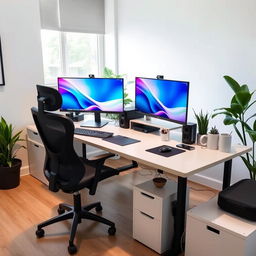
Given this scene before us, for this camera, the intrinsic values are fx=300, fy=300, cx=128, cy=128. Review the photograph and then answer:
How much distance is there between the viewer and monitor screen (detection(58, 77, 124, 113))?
2.94m

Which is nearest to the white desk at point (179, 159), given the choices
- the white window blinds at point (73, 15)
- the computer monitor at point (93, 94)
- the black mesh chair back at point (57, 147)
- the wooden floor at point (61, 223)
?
the black mesh chair back at point (57, 147)

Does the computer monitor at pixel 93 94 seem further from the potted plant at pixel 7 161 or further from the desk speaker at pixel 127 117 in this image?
the potted plant at pixel 7 161

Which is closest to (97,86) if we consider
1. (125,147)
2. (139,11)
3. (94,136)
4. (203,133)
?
(94,136)

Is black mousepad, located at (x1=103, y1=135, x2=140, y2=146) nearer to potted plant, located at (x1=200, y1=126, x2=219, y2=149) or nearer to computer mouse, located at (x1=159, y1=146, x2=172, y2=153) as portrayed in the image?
computer mouse, located at (x1=159, y1=146, x2=172, y2=153)

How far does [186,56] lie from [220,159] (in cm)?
159

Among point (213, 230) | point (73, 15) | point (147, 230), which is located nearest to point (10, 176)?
point (147, 230)

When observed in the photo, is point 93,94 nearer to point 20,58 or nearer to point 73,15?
point 20,58

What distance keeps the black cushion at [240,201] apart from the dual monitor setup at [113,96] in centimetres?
73

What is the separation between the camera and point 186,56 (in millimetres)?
3322

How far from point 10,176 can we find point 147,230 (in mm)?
1731

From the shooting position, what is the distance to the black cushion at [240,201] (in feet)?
5.98

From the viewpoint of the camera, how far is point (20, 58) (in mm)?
3369

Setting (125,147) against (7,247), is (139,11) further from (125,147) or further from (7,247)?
(7,247)

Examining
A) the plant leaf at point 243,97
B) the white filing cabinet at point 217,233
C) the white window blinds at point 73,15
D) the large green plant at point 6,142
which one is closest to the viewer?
the white filing cabinet at point 217,233
